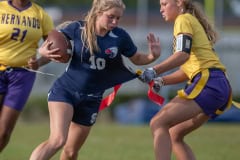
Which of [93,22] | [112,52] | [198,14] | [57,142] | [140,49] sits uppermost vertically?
[93,22]

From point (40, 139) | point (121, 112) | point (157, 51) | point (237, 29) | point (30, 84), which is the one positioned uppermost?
point (157, 51)

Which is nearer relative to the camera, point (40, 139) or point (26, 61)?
point (26, 61)

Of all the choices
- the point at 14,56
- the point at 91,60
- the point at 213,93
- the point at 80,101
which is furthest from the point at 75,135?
the point at 14,56

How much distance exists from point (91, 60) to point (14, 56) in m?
1.54

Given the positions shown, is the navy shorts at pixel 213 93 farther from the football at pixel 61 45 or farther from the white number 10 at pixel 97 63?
the football at pixel 61 45

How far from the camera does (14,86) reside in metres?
9.50

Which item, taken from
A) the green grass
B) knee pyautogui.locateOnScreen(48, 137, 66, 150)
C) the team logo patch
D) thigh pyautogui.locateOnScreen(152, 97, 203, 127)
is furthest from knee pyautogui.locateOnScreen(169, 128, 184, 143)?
the green grass

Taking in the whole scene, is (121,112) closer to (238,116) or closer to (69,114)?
(238,116)

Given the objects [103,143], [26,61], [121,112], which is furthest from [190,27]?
[121,112]

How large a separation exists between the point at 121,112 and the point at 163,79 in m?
13.4

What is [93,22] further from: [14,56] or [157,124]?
[14,56]

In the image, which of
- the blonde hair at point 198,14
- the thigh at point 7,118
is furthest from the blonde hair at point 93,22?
the thigh at point 7,118

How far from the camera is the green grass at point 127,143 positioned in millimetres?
11571

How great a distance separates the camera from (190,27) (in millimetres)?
8109
